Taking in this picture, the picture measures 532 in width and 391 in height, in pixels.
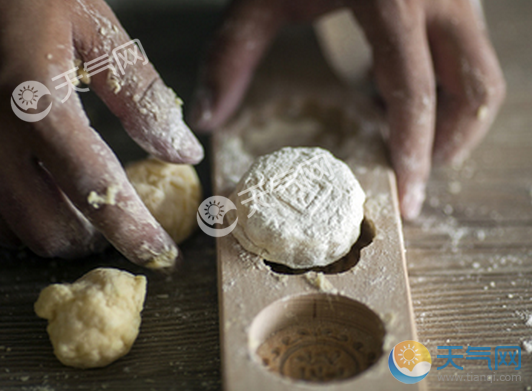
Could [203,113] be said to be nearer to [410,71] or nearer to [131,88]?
[131,88]

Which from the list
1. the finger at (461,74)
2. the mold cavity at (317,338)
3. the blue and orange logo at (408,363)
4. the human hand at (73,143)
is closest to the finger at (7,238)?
the human hand at (73,143)

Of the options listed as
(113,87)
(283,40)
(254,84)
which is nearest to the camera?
(113,87)

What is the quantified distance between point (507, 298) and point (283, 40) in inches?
42.3

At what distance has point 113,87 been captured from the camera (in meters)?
1.08

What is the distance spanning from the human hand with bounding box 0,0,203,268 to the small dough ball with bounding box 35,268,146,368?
88 millimetres

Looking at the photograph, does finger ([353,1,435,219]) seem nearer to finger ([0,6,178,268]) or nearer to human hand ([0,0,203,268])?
human hand ([0,0,203,268])

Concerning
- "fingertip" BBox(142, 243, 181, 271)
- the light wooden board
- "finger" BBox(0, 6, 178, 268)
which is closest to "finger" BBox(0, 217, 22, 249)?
"finger" BBox(0, 6, 178, 268)

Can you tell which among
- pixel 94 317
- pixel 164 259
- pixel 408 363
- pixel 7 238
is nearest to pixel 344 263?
pixel 408 363

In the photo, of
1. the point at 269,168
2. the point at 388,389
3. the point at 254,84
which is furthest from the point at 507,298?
the point at 254,84

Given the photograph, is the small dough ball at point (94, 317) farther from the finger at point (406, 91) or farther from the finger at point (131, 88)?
the finger at point (406, 91)

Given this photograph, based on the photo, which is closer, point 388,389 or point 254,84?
point 388,389

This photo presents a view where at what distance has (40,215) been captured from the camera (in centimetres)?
108

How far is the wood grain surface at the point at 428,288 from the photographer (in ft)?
3.24

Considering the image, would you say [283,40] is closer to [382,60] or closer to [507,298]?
[382,60]
